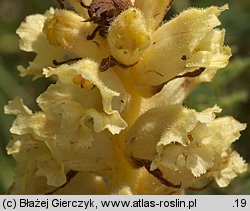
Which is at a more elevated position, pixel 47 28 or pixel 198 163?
pixel 47 28

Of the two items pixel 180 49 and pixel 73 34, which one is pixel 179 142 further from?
pixel 73 34

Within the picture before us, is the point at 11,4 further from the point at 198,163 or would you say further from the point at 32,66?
the point at 198,163

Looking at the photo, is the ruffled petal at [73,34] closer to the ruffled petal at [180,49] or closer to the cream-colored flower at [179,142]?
the ruffled petal at [180,49]

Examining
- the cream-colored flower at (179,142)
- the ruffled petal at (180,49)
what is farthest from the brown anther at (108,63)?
the cream-colored flower at (179,142)

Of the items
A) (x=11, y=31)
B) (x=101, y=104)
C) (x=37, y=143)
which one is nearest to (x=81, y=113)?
(x=101, y=104)

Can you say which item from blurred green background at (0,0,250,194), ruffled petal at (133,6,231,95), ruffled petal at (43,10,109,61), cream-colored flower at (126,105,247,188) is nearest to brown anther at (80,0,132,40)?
ruffled petal at (43,10,109,61)

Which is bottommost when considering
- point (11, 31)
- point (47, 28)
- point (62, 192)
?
point (11, 31)

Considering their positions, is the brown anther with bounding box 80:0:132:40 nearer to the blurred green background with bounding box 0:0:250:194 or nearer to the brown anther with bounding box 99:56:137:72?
the brown anther with bounding box 99:56:137:72
